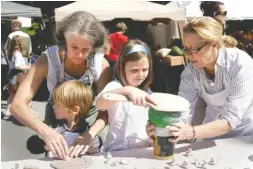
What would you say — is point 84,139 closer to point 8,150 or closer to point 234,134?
point 234,134

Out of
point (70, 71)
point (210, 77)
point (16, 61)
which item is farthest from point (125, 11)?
point (210, 77)

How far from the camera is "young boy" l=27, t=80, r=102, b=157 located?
1.45 metres

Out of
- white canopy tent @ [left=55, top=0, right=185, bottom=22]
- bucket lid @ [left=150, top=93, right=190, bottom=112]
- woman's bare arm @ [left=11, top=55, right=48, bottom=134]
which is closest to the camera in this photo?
bucket lid @ [left=150, top=93, right=190, bottom=112]

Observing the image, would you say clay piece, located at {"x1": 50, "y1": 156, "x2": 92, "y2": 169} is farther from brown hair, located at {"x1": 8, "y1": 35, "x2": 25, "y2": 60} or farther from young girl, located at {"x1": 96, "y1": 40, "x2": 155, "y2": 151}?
brown hair, located at {"x1": 8, "y1": 35, "x2": 25, "y2": 60}

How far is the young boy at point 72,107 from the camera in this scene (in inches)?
57.2

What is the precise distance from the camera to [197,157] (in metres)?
1.32

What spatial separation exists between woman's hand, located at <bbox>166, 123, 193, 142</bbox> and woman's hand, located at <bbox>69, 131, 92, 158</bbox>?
297mm

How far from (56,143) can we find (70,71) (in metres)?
0.42

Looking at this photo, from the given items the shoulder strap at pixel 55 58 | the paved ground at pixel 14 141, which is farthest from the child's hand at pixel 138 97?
the paved ground at pixel 14 141

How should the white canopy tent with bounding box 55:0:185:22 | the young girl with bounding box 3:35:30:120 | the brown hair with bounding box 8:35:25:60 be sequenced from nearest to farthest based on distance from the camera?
the young girl with bounding box 3:35:30:120 → the brown hair with bounding box 8:35:25:60 → the white canopy tent with bounding box 55:0:185:22

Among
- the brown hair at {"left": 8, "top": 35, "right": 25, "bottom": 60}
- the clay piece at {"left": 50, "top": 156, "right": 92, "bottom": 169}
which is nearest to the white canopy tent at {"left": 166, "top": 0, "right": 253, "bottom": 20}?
the brown hair at {"left": 8, "top": 35, "right": 25, "bottom": 60}

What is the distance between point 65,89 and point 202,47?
0.54 metres

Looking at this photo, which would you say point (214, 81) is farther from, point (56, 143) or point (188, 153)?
point (56, 143)

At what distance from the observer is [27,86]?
148cm
